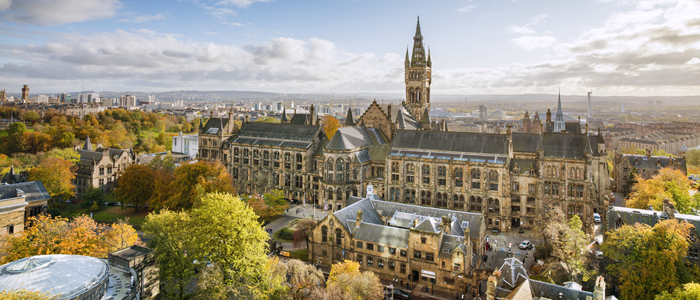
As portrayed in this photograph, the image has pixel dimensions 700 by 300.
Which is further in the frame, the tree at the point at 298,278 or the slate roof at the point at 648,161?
the slate roof at the point at 648,161

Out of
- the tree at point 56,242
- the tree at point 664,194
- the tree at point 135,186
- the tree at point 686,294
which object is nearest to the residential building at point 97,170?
the tree at point 135,186

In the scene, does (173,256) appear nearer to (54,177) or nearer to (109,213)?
(109,213)

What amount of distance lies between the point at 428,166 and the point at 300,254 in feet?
98.9

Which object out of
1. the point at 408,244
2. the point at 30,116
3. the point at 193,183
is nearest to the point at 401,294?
the point at 408,244

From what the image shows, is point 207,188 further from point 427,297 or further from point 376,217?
point 427,297

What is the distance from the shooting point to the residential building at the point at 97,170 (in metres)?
93.0

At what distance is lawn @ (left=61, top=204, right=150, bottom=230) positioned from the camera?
74875 mm

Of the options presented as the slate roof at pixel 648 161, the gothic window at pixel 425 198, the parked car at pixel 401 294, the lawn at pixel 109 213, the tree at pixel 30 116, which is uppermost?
the tree at pixel 30 116

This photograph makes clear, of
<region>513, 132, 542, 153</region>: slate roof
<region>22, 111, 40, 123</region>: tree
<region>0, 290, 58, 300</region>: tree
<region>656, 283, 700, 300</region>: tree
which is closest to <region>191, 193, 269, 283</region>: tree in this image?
<region>0, 290, 58, 300</region>: tree

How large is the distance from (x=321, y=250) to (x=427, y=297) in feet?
51.1

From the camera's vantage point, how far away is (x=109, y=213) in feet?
261

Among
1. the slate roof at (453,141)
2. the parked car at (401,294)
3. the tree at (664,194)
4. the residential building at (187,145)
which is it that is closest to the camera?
the parked car at (401,294)

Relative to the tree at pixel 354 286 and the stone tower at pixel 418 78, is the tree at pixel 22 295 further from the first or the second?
the stone tower at pixel 418 78

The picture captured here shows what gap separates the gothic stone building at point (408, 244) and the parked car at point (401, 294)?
294 centimetres
